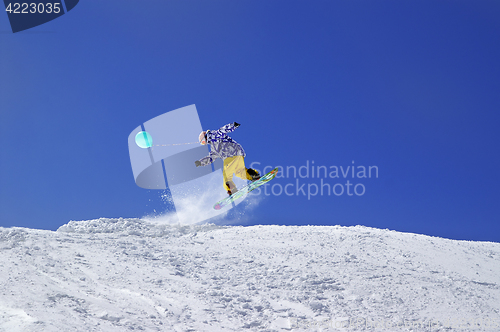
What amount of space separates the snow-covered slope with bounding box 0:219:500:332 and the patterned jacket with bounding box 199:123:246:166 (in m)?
3.46

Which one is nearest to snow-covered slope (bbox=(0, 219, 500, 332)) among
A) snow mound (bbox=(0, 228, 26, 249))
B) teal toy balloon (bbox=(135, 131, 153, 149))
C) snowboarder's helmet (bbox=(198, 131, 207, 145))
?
snow mound (bbox=(0, 228, 26, 249))

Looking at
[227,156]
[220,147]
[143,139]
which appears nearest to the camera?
[143,139]

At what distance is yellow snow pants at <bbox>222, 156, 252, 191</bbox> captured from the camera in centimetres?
1177

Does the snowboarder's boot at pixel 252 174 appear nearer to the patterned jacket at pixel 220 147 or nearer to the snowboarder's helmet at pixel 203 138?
the patterned jacket at pixel 220 147

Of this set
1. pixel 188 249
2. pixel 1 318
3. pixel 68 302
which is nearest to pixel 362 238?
pixel 188 249

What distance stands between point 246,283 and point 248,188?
3.90m

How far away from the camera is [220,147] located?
457 inches

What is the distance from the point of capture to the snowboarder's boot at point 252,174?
12008mm

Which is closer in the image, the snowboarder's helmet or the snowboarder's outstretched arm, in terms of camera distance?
the snowboarder's helmet

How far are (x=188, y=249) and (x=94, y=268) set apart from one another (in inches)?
144

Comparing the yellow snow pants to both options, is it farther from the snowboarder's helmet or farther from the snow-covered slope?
the snow-covered slope

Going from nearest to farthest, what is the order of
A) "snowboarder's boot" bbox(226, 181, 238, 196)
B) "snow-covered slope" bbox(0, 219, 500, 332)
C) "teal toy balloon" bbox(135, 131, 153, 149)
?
1. "snow-covered slope" bbox(0, 219, 500, 332)
2. "teal toy balloon" bbox(135, 131, 153, 149)
3. "snowboarder's boot" bbox(226, 181, 238, 196)

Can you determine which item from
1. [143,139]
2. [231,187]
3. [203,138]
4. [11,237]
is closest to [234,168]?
[231,187]

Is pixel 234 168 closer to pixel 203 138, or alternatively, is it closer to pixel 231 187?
pixel 231 187
